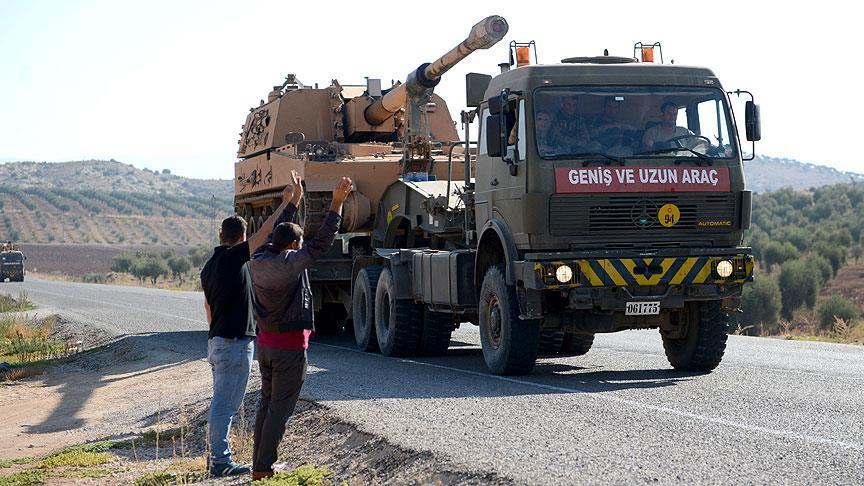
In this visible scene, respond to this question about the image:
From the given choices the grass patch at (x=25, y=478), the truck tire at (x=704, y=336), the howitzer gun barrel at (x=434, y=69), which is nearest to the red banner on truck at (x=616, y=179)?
the truck tire at (x=704, y=336)

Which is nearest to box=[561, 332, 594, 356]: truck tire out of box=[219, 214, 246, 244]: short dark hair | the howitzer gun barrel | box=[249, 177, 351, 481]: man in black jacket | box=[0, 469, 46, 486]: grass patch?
the howitzer gun barrel

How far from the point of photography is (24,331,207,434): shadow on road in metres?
16.0

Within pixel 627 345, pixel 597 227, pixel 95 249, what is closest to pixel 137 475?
pixel 597 227

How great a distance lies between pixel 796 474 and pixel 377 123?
52.1 ft

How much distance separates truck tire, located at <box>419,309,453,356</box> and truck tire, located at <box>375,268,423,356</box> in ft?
0.30

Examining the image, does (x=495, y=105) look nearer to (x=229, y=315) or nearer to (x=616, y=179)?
(x=616, y=179)

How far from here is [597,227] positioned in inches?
516

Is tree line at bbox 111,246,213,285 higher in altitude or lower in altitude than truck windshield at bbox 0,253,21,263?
lower

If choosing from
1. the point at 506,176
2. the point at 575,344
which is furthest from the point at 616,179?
the point at 575,344

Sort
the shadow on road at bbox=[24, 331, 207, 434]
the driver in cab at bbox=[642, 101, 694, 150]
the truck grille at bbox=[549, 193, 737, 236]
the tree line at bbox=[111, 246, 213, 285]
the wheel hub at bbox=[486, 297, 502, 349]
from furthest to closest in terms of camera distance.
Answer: the tree line at bbox=[111, 246, 213, 285]
the shadow on road at bbox=[24, 331, 207, 434]
the wheel hub at bbox=[486, 297, 502, 349]
the driver in cab at bbox=[642, 101, 694, 150]
the truck grille at bbox=[549, 193, 737, 236]

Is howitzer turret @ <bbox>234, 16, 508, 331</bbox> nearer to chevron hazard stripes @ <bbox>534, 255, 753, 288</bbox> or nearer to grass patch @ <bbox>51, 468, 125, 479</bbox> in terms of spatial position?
chevron hazard stripes @ <bbox>534, 255, 753, 288</bbox>

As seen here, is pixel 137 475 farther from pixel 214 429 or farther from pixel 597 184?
pixel 597 184

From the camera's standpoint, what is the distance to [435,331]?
→ 17.3 m

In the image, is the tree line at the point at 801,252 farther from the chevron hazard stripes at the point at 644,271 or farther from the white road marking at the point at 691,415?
the white road marking at the point at 691,415
